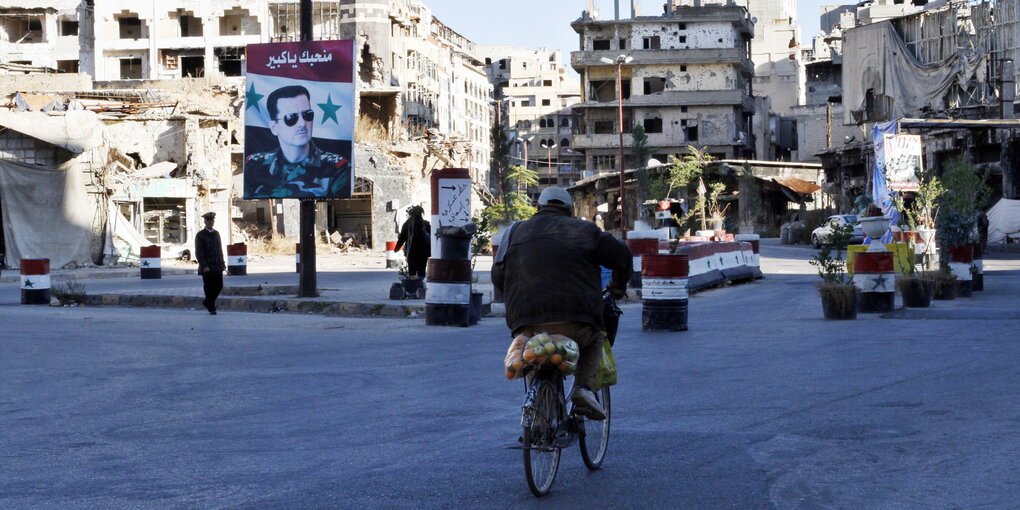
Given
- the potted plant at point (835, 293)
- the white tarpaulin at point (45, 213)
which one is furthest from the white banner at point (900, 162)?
the white tarpaulin at point (45, 213)

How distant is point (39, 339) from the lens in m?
15.5

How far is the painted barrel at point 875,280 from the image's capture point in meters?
17.7

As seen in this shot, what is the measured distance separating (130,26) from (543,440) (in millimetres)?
88185

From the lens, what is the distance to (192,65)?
8631cm

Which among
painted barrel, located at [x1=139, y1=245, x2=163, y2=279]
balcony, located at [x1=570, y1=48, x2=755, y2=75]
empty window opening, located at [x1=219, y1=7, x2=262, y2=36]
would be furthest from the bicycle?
balcony, located at [x1=570, y1=48, x2=755, y2=75]

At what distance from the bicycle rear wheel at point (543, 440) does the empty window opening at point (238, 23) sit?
82.2m

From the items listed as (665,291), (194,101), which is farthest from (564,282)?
(194,101)

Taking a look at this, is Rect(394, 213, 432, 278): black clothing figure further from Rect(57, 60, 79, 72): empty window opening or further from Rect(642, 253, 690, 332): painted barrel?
Rect(57, 60, 79, 72): empty window opening

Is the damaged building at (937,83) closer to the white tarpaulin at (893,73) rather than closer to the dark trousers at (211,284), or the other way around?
the white tarpaulin at (893,73)

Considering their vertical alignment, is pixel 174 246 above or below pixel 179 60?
below

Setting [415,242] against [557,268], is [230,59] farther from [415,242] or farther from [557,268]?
[557,268]

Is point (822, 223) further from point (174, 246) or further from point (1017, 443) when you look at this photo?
point (1017, 443)

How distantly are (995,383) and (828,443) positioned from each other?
311 centimetres

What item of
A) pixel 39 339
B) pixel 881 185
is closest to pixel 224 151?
pixel 881 185
